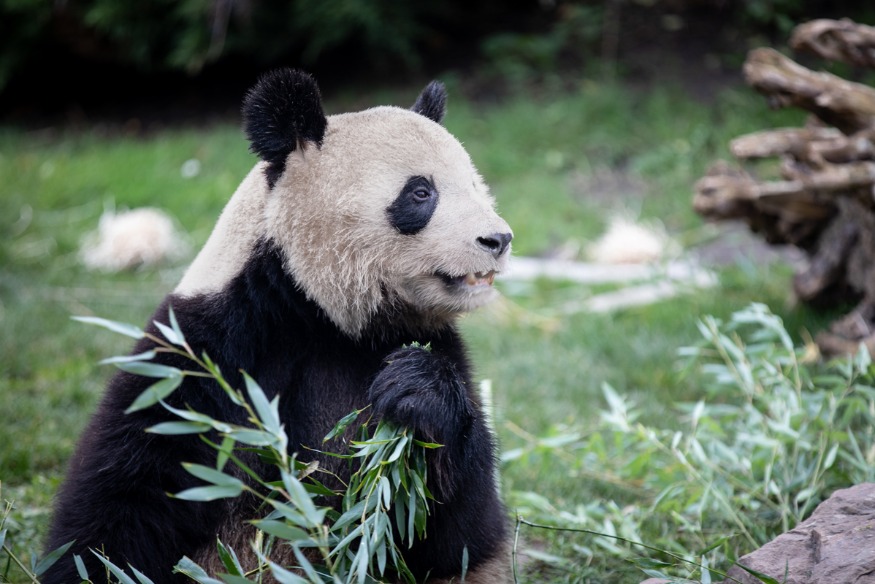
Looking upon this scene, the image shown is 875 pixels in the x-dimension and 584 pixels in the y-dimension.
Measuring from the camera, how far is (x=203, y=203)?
8672mm

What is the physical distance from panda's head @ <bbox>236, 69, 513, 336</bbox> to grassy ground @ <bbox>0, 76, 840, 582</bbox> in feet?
4.34

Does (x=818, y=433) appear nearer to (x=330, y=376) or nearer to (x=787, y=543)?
(x=787, y=543)

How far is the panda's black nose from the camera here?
2785mm

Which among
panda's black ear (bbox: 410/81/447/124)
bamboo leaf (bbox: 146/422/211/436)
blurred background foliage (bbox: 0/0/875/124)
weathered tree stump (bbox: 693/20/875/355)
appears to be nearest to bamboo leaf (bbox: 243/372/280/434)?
bamboo leaf (bbox: 146/422/211/436)

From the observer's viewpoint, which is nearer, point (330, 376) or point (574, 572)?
point (330, 376)

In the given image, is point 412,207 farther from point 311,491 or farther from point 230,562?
point 230,562

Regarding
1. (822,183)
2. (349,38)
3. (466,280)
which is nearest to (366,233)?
(466,280)

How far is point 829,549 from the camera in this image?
2566 mm

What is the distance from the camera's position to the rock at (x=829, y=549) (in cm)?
246

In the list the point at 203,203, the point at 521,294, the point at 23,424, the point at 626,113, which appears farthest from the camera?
the point at 626,113

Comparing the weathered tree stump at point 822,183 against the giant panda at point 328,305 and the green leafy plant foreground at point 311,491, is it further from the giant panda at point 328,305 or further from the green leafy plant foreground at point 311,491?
the green leafy plant foreground at point 311,491

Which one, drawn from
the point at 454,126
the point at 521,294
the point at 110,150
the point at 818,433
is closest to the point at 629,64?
the point at 454,126

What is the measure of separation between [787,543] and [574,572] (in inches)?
39.0

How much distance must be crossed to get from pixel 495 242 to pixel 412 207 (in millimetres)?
288
